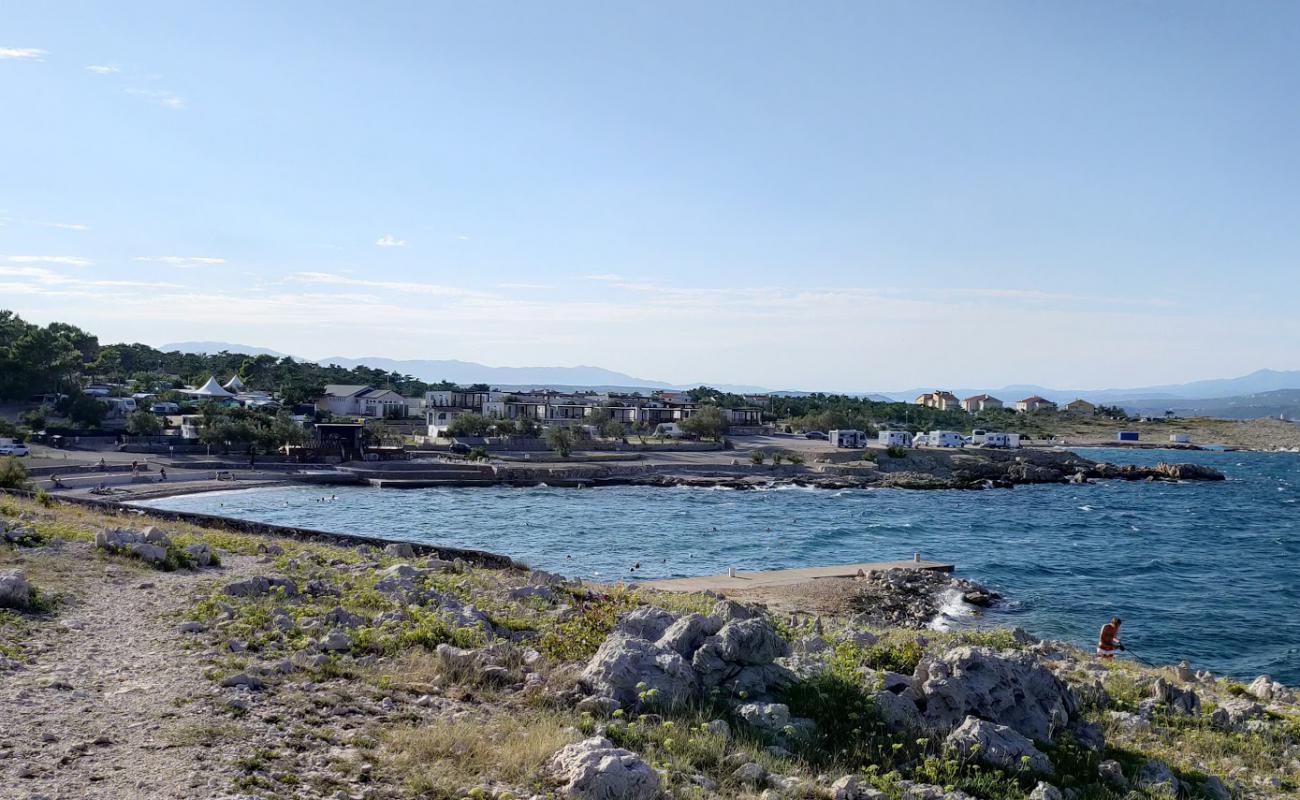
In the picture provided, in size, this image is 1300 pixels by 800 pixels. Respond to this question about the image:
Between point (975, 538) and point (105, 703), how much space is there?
142ft

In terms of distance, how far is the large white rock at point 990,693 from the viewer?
28.9 feet

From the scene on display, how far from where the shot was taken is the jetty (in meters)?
28.2

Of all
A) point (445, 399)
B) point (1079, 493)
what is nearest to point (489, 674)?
point (1079, 493)

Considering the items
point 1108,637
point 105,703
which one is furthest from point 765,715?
point 1108,637

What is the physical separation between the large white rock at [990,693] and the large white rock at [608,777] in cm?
340

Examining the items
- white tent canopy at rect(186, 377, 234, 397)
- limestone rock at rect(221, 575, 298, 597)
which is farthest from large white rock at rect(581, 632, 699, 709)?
white tent canopy at rect(186, 377, 234, 397)

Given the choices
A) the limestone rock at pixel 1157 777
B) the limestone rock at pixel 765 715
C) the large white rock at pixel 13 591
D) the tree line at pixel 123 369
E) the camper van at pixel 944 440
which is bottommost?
the camper van at pixel 944 440

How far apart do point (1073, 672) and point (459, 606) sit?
10.3 meters

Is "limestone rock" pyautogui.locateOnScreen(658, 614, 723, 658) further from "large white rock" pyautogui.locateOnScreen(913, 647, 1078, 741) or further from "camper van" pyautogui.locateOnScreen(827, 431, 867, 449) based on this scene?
"camper van" pyautogui.locateOnScreen(827, 431, 867, 449)

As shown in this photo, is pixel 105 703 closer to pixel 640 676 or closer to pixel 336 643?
pixel 336 643

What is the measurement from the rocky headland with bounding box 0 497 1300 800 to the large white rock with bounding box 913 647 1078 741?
3 centimetres

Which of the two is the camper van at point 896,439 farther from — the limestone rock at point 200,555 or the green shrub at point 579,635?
the green shrub at point 579,635

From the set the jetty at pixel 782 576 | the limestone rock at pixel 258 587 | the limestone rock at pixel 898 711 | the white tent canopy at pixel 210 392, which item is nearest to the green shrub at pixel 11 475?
the limestone rock at pixel 258 587

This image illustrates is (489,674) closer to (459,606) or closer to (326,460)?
(459,606)
